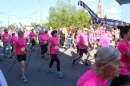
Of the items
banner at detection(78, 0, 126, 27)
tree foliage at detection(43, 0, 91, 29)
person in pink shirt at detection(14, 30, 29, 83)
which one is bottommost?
person in pink shirt at detection(14, 30, 29, 83)

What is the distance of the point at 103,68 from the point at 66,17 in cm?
5668

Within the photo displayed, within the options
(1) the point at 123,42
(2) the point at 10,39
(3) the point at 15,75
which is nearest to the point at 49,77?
(3) the point at 15,75

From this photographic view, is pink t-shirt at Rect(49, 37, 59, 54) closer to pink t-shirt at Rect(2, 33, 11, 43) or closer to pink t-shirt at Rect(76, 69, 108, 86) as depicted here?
pink t-shirt at Rect(2, 33, 11, 43)

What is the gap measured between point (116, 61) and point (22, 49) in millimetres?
5795

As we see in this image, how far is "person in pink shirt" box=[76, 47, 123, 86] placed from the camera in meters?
2.20

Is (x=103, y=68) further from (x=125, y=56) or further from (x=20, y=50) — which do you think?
(x=20, y=50)

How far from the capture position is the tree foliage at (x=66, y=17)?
43000mm

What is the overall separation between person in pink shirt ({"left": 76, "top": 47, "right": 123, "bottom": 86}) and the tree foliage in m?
37.8

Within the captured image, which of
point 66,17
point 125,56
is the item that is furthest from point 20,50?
point 66,17

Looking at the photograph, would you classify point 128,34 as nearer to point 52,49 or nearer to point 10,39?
point 52,49

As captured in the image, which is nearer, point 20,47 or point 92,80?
point 92,80

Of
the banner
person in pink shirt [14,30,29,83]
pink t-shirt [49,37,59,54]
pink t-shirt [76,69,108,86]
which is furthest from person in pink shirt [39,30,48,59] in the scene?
pink t-shirt [76,69,108,86]

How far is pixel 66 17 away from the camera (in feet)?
192

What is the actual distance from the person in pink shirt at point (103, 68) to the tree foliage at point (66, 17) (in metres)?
37.8
